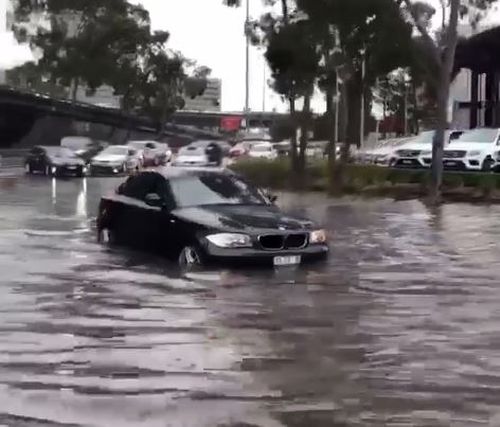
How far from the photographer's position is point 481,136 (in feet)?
111

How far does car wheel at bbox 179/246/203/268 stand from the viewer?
41.8 feet

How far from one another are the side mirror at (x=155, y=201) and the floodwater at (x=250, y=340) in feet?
2.63

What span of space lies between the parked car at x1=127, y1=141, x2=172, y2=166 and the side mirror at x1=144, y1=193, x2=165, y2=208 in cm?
3956

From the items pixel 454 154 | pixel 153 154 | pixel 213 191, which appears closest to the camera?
pixel 213 191

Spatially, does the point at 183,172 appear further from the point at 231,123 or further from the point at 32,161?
the point at 231,123

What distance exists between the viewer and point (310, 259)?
12930 mm

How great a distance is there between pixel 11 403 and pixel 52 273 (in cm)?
660

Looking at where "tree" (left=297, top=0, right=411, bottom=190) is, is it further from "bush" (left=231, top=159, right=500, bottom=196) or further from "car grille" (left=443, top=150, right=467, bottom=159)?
"car grille" (left=443, top=150, right=467, bottom=159)

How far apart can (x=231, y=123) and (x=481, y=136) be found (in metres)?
82.6

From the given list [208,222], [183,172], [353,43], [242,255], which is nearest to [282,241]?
[242,255]

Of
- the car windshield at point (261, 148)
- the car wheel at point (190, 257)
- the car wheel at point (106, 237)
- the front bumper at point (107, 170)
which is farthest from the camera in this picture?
the car windshield at point (261, 148)

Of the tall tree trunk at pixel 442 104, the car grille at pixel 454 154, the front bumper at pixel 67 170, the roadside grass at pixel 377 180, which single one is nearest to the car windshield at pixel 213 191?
the tall tree trunk at pixel 442 104

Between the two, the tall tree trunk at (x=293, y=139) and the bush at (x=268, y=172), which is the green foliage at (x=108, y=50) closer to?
the tall tree trunk at (x=293, y=139)

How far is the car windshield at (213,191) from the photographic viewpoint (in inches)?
543
